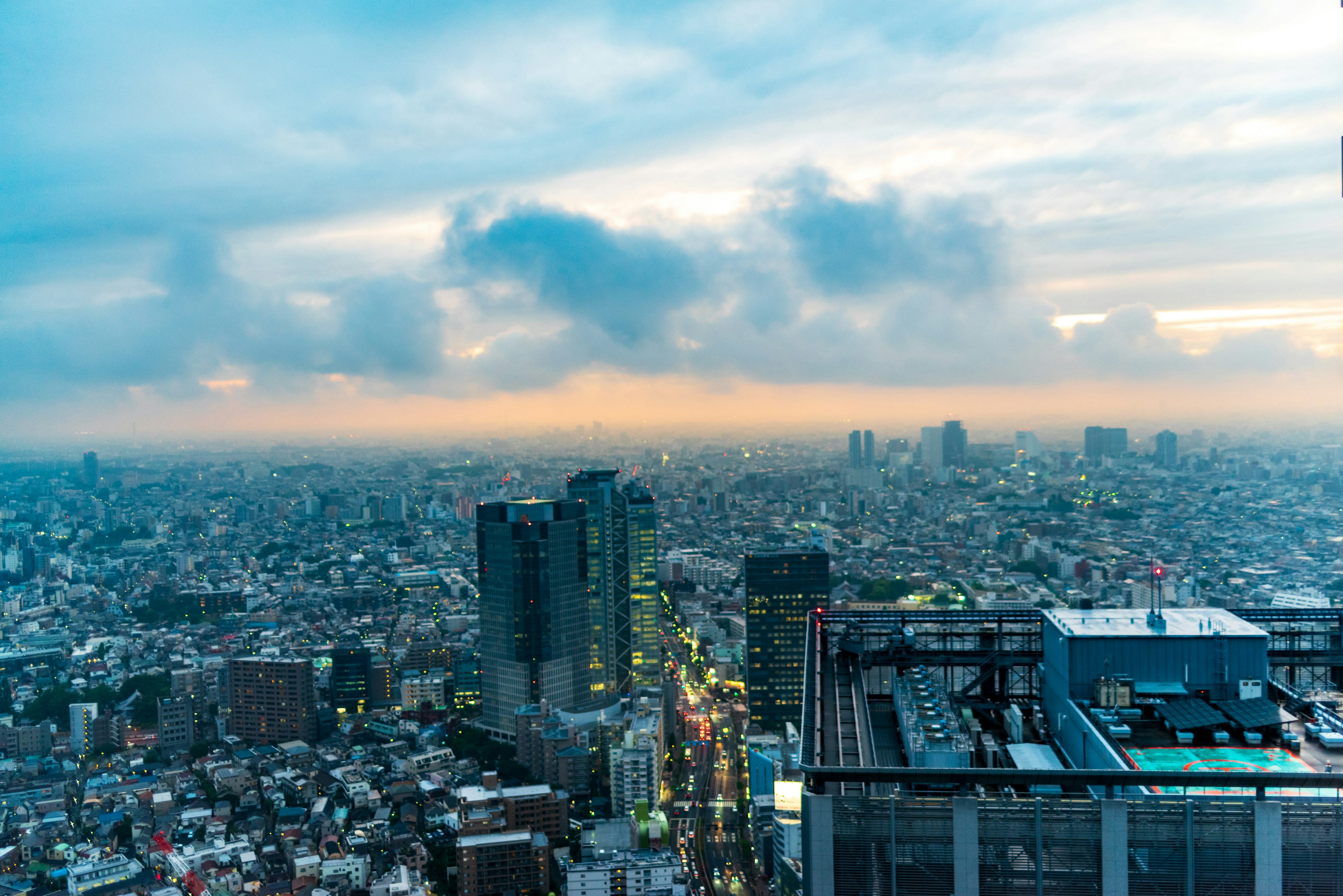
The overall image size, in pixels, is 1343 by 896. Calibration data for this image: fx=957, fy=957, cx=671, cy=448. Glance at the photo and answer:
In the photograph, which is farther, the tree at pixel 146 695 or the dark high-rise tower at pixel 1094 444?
the dark high-rise tower at pixel 1094 444

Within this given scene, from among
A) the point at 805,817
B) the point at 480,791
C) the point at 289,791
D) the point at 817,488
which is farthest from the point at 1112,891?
the point at 817,488

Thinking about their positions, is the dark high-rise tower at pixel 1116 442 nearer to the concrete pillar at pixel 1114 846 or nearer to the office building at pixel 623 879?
the office building at pixel 623 879

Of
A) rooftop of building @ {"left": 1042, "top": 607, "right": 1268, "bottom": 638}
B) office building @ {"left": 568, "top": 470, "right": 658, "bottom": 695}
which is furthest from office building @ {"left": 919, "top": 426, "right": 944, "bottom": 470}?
rooftop of building @ {"left": 1042, "top": 607, "right": 1268, "bottom": 638}

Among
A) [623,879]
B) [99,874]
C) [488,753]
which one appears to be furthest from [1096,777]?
[488,753]

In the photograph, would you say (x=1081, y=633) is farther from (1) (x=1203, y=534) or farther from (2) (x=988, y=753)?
(1) (x=1203, y=534)

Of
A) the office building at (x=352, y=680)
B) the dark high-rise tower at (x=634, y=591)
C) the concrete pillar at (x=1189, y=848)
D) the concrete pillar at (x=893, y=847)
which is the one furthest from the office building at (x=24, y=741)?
the concrete pillar at (x=1189, y=848)

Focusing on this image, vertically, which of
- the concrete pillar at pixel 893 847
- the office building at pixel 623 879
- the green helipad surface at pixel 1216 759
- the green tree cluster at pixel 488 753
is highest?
the green helipad surface at pixel 1216 759

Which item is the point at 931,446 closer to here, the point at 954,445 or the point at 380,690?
the point at 954,445
